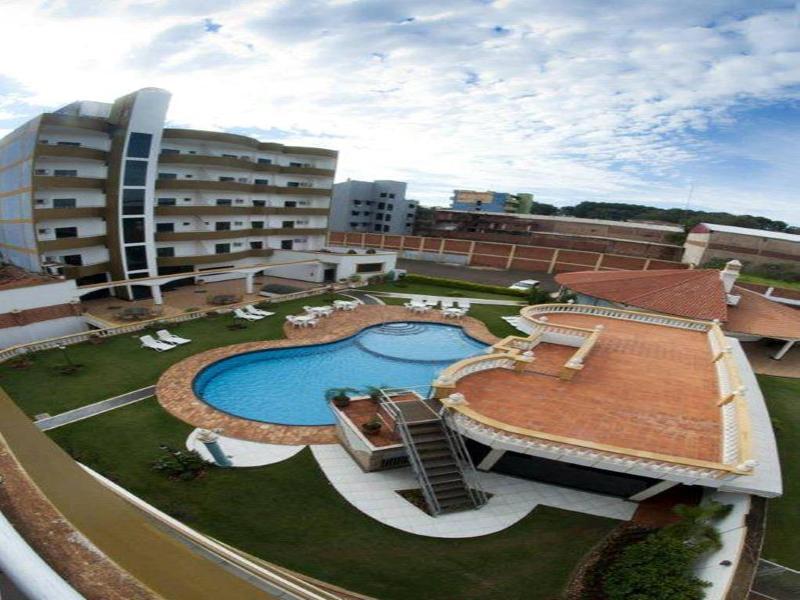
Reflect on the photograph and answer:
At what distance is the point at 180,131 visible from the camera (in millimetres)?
35250

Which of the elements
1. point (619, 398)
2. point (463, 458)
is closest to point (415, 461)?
point (463, 458)

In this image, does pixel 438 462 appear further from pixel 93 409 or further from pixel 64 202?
pixel 64 202

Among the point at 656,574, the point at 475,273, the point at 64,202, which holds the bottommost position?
the point at 656,574

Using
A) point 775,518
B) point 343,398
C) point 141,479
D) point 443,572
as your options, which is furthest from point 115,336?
point 775,518

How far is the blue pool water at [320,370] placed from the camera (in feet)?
59.3

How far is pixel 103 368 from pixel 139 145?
61.2 feet

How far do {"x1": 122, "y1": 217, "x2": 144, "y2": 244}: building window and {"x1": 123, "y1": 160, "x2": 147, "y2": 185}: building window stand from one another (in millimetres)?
2844

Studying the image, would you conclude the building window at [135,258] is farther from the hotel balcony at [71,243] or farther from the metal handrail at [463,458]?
the metal handrail at [463,458]

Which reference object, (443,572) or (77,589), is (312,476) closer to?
(443,572)

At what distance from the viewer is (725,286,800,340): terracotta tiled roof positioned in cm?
2391

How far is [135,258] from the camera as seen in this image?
3212cm

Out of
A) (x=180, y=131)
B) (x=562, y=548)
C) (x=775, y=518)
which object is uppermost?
(x=180, y=131)

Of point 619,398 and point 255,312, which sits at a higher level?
point 619,398

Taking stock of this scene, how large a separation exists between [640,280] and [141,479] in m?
32.1
